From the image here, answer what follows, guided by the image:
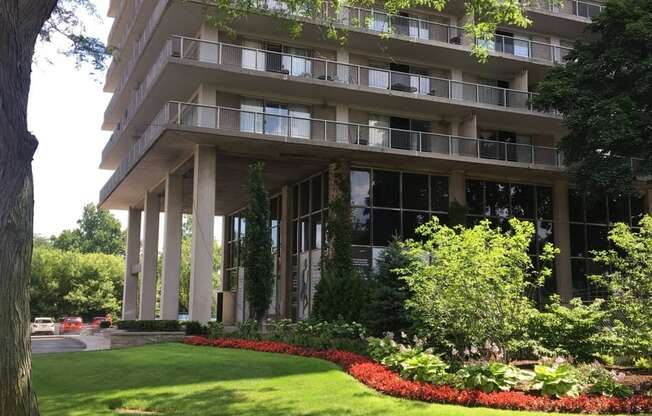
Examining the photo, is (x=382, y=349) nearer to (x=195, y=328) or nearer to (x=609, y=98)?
(x=195, y=328)

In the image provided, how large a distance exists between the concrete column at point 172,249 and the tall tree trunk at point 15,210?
80.9ft

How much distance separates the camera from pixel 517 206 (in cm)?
3291

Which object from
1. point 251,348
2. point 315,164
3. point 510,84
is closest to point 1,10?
point 251,348

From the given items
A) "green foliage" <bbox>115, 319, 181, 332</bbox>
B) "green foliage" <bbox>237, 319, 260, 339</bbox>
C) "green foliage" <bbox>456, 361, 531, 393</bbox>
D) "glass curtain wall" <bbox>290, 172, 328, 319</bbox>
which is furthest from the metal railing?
"green foliage" <bbox>456, 361, 531, 393</bbox>

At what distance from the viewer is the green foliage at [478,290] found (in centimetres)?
1263

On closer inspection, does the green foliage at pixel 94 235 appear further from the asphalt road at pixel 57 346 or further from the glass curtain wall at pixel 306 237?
the glass curtain wall at pixel 306 237

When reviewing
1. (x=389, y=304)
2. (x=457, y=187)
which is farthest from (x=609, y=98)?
(x=389, y=304)

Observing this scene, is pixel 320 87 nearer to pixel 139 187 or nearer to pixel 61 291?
pixel 139 187

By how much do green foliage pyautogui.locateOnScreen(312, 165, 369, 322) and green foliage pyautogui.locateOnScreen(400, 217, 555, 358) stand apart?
22.1 ft

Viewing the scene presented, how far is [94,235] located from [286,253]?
8739cm

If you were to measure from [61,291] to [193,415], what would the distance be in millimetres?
66764

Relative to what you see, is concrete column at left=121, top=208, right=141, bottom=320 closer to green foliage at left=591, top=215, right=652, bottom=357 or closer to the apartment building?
the apartment building

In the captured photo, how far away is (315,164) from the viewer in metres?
30.5

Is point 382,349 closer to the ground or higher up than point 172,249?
closer to the ground
